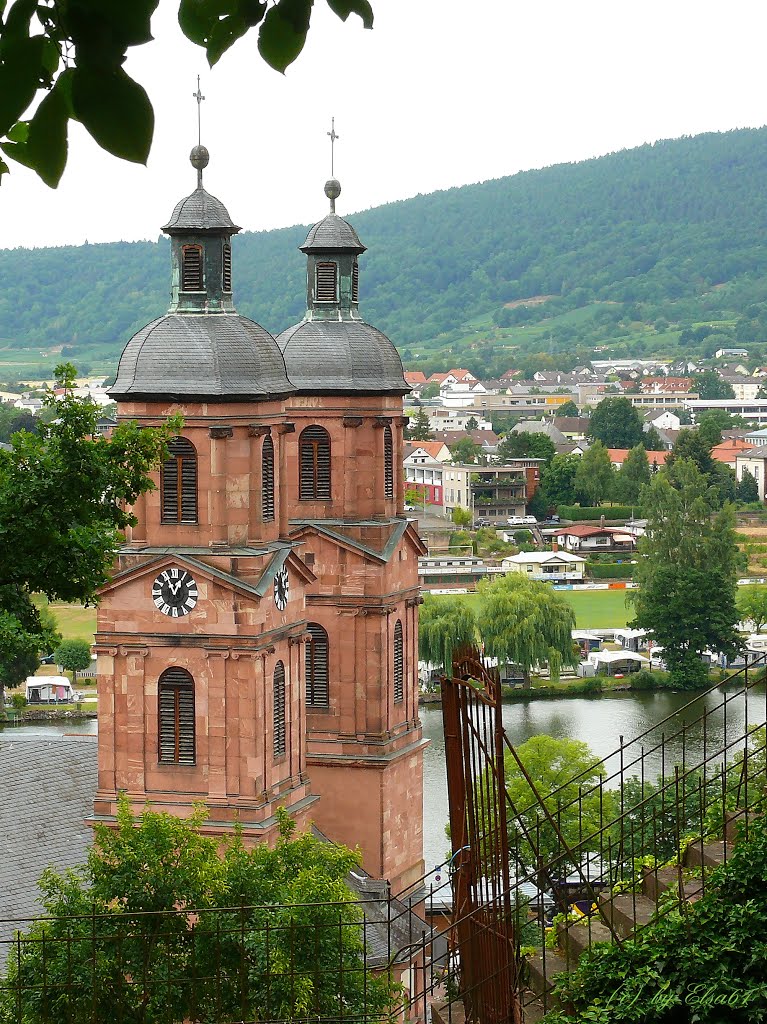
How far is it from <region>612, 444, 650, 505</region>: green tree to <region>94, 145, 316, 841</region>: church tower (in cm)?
9065

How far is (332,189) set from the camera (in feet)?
108

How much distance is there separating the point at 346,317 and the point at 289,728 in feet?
23.3

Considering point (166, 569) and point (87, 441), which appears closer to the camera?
point (87, 441)

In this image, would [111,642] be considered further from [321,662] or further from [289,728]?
[321,662]

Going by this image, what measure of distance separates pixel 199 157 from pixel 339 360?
3901 mm

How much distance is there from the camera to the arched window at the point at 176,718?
26.1 meters

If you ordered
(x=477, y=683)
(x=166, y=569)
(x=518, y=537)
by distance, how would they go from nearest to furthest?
(x=477, y=683), (x=166, y=569), (x=518, y=537)

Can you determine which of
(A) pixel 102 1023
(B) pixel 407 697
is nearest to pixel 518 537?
(B) pixel 407 697

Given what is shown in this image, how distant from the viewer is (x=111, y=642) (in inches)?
1031

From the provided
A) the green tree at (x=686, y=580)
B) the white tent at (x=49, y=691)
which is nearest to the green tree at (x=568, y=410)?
the green tree at (x=686, y=580)

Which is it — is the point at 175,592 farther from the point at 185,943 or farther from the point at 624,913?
the point at 624,913

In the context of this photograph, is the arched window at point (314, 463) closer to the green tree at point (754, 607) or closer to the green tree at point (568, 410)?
the green tree at point (754, 607)

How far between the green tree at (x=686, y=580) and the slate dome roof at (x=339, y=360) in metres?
42.2

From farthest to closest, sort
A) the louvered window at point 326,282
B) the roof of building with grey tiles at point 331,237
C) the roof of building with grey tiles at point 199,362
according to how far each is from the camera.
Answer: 1. the roof of building with grey tiles at point 331,237
2. the louvered window at point 326,282
3. the roof of building with grey tiles at point 199,362
